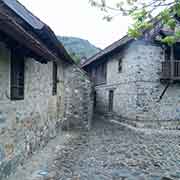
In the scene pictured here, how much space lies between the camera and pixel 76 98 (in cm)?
1090

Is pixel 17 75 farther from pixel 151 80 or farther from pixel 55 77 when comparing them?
pixel 151 80

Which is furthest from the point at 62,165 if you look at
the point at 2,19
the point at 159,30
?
the point at 159,30

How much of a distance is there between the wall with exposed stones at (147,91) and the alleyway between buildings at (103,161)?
12.0 feet

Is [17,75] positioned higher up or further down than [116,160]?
higher up

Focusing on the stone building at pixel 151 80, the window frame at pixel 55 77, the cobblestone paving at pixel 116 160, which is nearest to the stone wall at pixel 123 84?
the stone building at pixel 151 80

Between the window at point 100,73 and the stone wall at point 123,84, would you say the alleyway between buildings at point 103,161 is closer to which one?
the stone wall at point 123,84

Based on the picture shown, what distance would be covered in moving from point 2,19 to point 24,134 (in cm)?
335

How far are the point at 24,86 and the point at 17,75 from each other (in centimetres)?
41

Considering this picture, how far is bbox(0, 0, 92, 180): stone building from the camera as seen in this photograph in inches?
164

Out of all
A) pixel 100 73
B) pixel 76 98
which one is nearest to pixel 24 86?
pixel 76 98

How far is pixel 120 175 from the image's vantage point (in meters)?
5.14

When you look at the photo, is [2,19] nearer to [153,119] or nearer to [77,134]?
[77,134]

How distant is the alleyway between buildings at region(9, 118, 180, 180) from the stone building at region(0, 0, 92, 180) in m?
0.40

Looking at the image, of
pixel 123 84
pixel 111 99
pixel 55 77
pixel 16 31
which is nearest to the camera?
pixel 16 31
